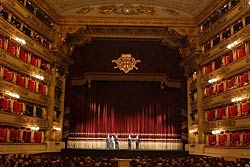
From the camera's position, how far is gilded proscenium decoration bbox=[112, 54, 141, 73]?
2612 centimetres

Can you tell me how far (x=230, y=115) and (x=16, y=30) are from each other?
13915mm

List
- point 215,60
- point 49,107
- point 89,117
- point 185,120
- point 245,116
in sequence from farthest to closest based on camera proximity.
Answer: point 89,117 → point 185,120 → point 49,107 → point 215,60 → point 245,116

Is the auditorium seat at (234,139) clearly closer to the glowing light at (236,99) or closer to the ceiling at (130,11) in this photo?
the glowing light at (236,99)

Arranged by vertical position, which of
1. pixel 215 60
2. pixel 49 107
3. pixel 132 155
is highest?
pixel 215 60

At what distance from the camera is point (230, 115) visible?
18.7m

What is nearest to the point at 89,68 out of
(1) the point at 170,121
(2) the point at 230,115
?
(1) the point at 170,121

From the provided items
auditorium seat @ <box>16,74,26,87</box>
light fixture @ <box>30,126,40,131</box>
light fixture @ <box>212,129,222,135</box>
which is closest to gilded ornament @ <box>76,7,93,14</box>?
auditorium seat @ <box>16,74,26,87</box>

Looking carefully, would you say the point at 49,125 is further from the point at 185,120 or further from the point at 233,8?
the point at 233,8

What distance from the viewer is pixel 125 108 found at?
2698 centimetres

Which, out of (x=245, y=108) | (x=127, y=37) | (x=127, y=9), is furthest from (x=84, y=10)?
(x=245, y=108)

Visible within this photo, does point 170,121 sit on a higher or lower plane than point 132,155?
higher

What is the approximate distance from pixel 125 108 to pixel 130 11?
27.7 feet

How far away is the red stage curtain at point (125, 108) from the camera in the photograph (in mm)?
26188

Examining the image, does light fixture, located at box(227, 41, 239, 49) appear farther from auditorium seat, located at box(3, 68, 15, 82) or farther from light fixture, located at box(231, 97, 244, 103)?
auditorium seat, located at box(3, 68, 15, 82)
